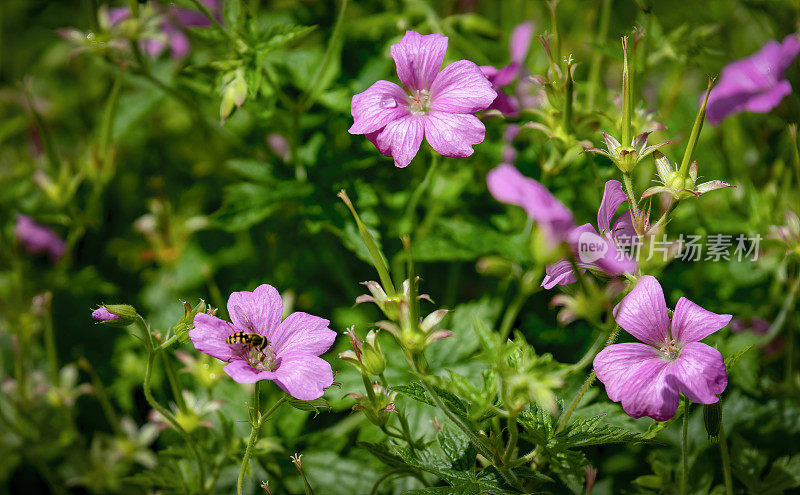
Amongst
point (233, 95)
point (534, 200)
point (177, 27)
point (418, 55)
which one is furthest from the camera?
point (177, 27)

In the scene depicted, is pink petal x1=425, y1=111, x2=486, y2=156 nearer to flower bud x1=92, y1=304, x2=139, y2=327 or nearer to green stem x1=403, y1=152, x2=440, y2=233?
green stem x1=403, y1=152, x2=440, y2=233

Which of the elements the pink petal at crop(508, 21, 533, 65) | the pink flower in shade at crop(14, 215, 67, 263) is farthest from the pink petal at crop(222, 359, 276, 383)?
the pink flower in shade at crop(14, 215, 67, 263)

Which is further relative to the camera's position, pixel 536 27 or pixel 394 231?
pixel 536 27

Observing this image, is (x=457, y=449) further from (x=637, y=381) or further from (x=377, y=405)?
(x=637, y=381)

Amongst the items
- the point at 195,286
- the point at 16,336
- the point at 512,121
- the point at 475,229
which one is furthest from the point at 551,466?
the point at 16,336

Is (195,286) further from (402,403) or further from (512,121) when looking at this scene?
(512,121)

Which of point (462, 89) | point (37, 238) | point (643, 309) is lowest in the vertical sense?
point (37, 238)

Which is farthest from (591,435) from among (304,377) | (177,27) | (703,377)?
(177,27)

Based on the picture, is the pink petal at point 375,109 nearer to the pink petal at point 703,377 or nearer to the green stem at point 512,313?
the green stem at point 512,313
